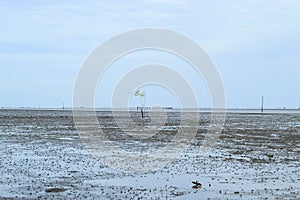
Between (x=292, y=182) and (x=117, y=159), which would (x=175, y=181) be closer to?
(x=292, y=182)

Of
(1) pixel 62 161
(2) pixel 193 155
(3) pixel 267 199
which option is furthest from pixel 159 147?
(3) pixel 267 199

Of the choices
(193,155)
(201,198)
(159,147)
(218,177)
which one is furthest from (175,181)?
(159,147)

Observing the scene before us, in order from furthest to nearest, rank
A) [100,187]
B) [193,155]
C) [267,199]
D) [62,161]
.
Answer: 1. [193,155]
2. [62,161]
3. [100,187]
4. [267,199]

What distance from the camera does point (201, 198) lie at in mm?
16094

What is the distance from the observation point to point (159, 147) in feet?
109

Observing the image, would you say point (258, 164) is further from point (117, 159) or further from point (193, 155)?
point (117, 159)

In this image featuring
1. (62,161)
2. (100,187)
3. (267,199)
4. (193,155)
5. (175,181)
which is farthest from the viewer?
(193,155)

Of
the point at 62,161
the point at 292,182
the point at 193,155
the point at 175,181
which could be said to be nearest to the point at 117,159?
the point at 62,161

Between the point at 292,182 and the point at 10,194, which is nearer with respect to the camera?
the point at 10,194

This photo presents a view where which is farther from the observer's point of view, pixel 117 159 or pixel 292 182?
pixel 117 159

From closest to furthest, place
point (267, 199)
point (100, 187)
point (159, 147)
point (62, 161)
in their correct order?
point (267, 199)
point (100, 187)
point (62, 161)
point (159, 147)

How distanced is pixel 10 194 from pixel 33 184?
1.95m

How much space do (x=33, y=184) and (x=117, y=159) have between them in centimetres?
810

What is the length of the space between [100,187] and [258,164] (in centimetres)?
1032
